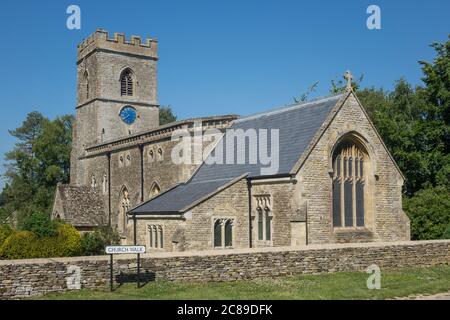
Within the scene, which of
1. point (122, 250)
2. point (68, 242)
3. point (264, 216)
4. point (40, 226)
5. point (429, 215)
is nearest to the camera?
point (122, 250)

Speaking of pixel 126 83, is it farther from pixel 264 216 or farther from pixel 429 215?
pixel 429 215

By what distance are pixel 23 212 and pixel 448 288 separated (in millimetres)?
48003

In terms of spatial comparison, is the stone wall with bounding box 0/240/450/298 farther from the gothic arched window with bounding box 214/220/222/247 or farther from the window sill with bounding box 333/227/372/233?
the gothic arched window with bounding box 214/220/222/247

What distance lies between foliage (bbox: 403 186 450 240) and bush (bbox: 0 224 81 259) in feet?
59.3

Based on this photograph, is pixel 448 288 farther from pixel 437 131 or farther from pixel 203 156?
pixel 437 131

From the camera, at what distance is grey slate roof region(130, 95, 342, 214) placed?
24.8 m

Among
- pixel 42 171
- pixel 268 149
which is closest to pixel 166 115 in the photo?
pixel 42 171

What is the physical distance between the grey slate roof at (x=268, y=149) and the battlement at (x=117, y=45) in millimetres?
22589

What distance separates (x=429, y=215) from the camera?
28.9 m

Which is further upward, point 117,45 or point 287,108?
point 117,45

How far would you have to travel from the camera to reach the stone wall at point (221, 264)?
15.0 meters

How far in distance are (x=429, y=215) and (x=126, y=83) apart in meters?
30.7

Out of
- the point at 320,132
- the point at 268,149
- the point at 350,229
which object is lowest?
the point at 350,229

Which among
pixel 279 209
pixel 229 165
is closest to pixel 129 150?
pixel 229 165
